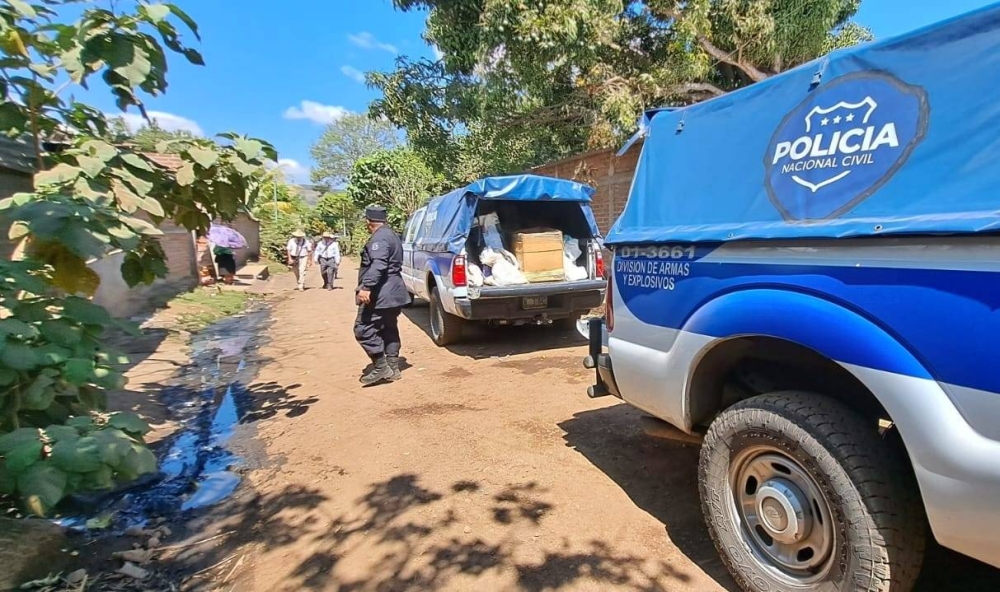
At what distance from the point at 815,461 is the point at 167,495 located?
3.81 metres

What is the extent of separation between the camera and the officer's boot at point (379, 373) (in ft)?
19.0

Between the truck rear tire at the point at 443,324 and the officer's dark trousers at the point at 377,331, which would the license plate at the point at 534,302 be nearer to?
the truck rear tire at the point at 443,324

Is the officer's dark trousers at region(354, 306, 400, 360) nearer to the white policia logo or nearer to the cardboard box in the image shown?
the cardboard box

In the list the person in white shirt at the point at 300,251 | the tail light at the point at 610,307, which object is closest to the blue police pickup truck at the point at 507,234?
the tail light at the point at 610,307

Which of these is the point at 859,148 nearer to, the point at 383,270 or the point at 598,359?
the point at 598,359

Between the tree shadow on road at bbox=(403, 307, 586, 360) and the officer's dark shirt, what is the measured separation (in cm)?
165

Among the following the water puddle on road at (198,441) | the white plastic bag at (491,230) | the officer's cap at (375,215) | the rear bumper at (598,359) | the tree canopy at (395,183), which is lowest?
the water puddle on road at (198,441)

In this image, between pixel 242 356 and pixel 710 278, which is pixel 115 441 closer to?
pixel 710 278

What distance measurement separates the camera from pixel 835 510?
1.89 m

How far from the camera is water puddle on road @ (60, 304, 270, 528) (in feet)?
11.1

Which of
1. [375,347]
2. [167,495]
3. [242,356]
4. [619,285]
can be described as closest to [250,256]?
[242,356]

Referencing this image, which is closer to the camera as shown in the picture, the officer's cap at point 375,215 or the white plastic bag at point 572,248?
the officer's cap at point 375,215

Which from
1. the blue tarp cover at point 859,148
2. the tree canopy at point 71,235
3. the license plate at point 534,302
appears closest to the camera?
the blue tarp cover at point 859,148

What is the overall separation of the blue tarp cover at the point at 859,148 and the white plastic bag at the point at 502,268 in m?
3.96
